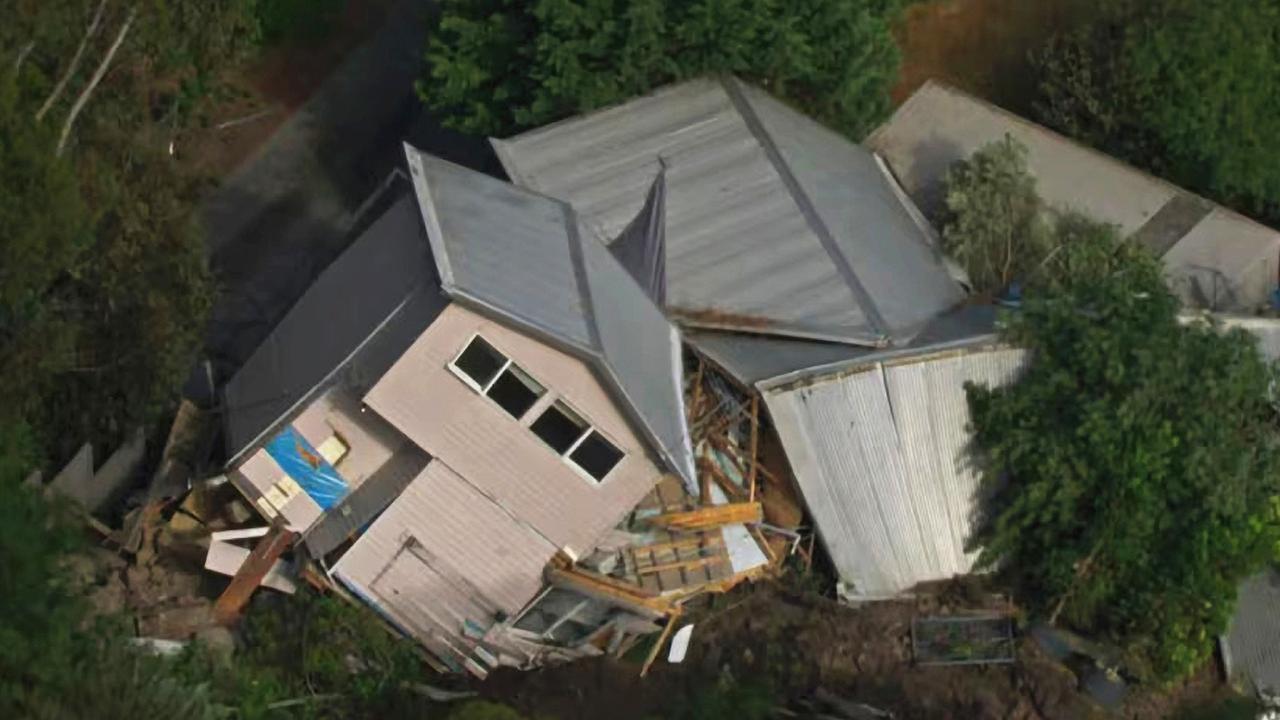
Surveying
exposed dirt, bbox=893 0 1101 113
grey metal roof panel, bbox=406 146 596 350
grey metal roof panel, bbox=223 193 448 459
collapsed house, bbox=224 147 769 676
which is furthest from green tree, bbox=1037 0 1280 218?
grey metal roof panel, bbox=223 193 448 459

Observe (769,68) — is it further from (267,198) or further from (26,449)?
(26,449)

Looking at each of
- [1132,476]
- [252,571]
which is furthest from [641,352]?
[1132,476]

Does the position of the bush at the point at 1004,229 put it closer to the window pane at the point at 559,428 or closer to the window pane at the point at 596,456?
the window pane at the point at 596,456

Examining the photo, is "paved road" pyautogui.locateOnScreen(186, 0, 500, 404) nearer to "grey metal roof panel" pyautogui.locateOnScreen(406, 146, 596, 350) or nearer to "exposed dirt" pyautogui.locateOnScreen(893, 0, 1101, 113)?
"grey metal roof panel" pyautogui.locateOnScreen(406, 146, 596, 350)

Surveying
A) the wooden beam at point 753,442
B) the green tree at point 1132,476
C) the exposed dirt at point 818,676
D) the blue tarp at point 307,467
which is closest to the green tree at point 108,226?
the blue tarp at point 307,467

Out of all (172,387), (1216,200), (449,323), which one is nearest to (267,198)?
(172,387)

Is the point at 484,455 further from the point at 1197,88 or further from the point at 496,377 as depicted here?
the point at 1197,88
